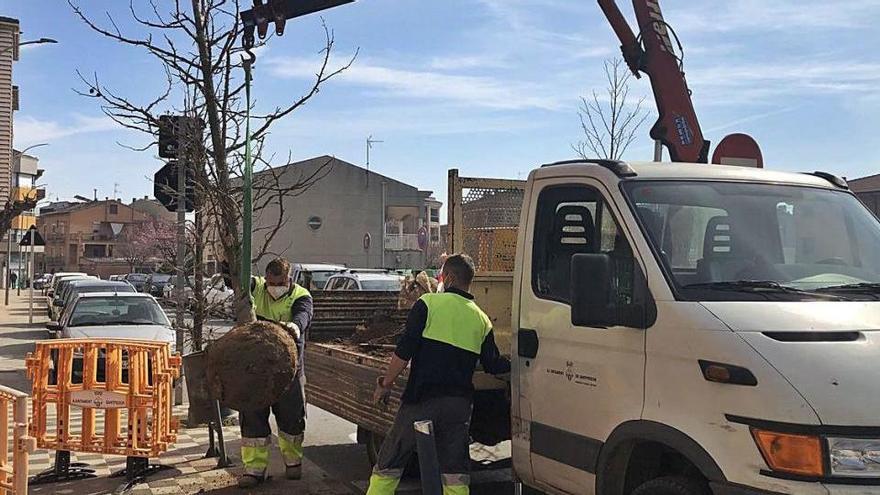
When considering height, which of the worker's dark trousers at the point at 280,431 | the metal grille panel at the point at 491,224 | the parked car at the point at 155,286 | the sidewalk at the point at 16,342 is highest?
the metal grille panel at the point at 491,224

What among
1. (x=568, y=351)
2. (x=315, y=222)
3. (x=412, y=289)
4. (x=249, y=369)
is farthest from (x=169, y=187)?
A: (x=315, y=222)

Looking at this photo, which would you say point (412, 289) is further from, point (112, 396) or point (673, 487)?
point (673, 487)

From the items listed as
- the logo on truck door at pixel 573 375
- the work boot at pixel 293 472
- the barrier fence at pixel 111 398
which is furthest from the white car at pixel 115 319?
the logo on truck door at pixel 573 375

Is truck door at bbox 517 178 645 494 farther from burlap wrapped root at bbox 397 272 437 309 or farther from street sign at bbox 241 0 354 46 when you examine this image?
street sign at bbox 241 0 354 46

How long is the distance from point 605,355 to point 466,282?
1368 millimetres

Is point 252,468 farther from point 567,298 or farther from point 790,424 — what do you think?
point 790,424

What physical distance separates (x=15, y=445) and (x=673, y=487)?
12.8 ft

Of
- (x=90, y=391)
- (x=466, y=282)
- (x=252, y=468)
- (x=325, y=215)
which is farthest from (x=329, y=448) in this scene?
(x=325, y=215)

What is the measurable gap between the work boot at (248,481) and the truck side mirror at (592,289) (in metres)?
3.77

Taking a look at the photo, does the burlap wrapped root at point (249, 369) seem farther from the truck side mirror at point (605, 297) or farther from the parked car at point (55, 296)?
the parked car at point (55, 296)

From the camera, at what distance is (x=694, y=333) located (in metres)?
3.76

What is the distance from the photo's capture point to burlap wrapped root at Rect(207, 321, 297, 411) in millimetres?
6055

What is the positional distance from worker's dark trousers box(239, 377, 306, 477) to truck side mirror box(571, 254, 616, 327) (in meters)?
3.29

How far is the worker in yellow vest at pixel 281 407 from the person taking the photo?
22.3 feet
